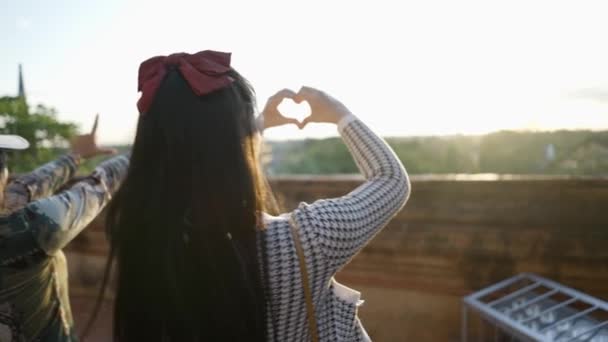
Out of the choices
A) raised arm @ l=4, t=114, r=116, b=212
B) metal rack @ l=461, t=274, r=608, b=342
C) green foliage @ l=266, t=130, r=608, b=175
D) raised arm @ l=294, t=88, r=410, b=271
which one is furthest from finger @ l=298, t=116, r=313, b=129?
green foliage @ l=266, t=130, r=608, b=175

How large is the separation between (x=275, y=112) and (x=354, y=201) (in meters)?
0.42

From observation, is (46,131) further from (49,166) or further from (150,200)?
(150,200)

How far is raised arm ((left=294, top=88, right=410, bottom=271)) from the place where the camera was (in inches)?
42.3

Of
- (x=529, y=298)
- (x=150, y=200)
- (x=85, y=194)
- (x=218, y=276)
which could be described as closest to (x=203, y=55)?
(x=150, y=200)

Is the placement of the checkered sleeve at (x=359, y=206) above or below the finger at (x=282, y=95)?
below

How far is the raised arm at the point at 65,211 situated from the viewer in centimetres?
142

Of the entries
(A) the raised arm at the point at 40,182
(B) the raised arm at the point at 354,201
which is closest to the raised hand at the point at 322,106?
(B) the raised arm at the point at 354,201

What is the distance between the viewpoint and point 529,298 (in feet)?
8.38

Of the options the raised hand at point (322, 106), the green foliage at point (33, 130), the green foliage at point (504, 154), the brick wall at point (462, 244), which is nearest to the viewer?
the raised hand at point (322, 106)

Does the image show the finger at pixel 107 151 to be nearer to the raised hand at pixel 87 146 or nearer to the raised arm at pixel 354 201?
the raised hand at pixel 87 146

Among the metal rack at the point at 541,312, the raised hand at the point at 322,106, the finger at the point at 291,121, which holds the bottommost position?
the metal rack at the point at 541,312

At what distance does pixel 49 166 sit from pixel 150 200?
1.26m

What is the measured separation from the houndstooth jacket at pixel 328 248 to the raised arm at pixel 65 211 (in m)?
0.67

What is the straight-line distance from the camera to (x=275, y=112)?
1.43 meters
